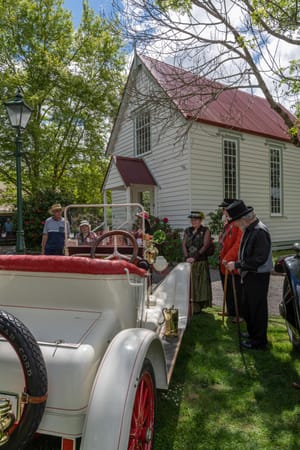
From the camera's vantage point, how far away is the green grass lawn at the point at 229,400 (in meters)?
2.52

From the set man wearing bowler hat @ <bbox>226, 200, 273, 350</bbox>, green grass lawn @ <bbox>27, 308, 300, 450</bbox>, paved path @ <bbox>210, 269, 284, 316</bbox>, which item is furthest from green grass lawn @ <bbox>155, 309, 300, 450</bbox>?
paved path @ <bbox>210, 269, 284, 316</bbox>

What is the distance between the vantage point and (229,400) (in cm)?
307

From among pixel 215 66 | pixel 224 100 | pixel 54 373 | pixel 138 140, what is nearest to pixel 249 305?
pixel 54 373

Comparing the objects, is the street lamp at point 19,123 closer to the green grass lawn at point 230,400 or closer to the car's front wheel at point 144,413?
the green grass lawn at point 230,400

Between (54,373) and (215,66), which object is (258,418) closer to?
(54,373)

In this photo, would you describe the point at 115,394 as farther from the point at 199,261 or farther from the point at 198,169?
the point at 198,169

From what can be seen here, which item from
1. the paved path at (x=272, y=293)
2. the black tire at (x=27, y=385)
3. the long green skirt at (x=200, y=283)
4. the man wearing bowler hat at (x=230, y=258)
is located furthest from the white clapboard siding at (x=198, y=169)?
the black tire at (x=27, y=385)

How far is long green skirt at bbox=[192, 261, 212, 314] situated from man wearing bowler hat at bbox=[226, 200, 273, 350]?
4.50ft

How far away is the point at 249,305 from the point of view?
411 cm

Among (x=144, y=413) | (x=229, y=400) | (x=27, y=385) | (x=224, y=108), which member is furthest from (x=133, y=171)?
(x=27, y=385)

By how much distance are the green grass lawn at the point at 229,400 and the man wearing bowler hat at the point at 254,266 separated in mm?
341

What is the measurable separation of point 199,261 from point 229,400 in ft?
8.86

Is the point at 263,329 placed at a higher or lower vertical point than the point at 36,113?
lower

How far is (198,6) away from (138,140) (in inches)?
300
